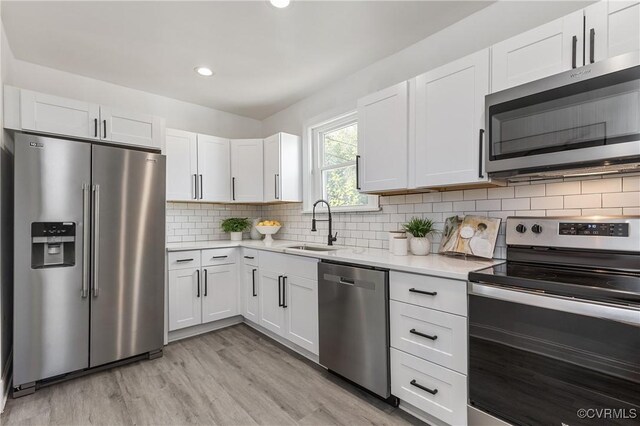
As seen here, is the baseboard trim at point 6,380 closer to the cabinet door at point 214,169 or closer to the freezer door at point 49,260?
the freezer door at point 49,260

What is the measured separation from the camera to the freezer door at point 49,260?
6.71 feet

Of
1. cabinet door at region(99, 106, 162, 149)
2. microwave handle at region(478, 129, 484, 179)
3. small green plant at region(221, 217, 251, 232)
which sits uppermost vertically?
cabinet door at region(99, 106, 162, 149)

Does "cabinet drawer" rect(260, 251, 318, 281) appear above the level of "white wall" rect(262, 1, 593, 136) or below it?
below

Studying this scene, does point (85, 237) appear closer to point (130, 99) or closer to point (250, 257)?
point (250, 257)

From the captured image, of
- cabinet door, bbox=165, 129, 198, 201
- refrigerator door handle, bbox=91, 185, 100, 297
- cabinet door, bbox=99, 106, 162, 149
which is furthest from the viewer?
cabinet door, bbox=165, 129, 198, 201

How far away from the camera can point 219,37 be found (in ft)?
7.72

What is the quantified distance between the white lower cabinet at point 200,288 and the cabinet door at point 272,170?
83 cm

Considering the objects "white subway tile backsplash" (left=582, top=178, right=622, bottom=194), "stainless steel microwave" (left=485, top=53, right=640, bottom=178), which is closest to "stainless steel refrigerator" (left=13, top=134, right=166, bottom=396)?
"stainless steel microwave" (left=485, top=53, right=640, bottom=178)

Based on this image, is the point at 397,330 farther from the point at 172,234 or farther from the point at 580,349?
the point at 172,234

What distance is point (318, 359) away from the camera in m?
2.42

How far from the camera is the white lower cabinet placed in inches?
115

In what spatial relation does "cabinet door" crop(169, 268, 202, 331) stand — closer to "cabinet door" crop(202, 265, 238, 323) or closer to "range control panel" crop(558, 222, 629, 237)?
"cabinet door" crop(202, 265, 238, 323)

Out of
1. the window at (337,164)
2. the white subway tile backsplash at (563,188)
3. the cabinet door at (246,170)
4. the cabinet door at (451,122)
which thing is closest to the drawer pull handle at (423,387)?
the cabinet door at (451,122)

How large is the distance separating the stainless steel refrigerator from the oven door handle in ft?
8.19
